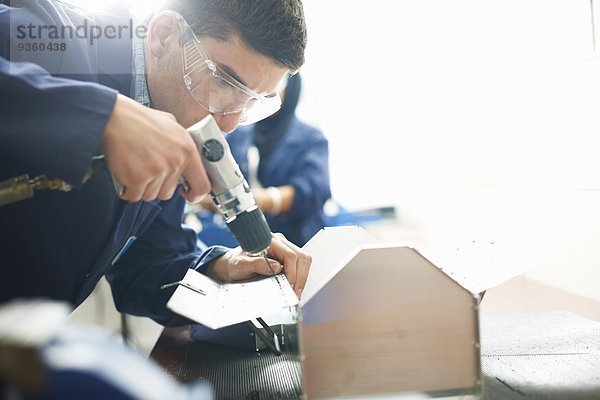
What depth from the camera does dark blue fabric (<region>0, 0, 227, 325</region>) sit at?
659mm

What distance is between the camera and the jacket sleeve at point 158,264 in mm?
1253

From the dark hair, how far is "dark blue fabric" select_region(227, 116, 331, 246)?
1.20 meters

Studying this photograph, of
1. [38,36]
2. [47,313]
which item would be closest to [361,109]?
[38,36]

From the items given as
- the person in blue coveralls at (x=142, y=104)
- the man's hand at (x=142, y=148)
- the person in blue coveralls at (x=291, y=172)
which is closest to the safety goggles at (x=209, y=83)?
the person in blue coveralls at (x=142, y=104)

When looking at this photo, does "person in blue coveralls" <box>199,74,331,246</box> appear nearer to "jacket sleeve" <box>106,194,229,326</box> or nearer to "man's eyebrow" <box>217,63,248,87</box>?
"jacket sleeve" <box>106,194,229,326</box>

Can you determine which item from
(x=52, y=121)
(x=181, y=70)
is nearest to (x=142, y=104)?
(x=181, y=70)

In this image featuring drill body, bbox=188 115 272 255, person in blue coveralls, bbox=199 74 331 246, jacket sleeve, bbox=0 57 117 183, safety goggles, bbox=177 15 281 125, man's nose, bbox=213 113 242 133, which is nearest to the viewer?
jacket sleeve, bbox=0 57 117 183

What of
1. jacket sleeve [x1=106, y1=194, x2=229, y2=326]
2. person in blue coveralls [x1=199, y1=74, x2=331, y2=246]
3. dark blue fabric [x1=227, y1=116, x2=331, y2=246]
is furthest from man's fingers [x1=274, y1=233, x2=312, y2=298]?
dark blue fabric [x1=227, y1=116, x2=331, y2=246]

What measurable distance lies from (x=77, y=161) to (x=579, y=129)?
1360 mm

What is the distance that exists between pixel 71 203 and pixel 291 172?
148 centimetres

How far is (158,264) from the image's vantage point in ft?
4.29

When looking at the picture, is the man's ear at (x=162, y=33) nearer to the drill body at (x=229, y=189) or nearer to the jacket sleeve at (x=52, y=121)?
the drill body at (x=229, y=189)

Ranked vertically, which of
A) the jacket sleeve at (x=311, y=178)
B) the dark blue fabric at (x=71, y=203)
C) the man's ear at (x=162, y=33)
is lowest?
the jacket sleeve at (x=311, y=178)

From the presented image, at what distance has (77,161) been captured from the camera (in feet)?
2.16
